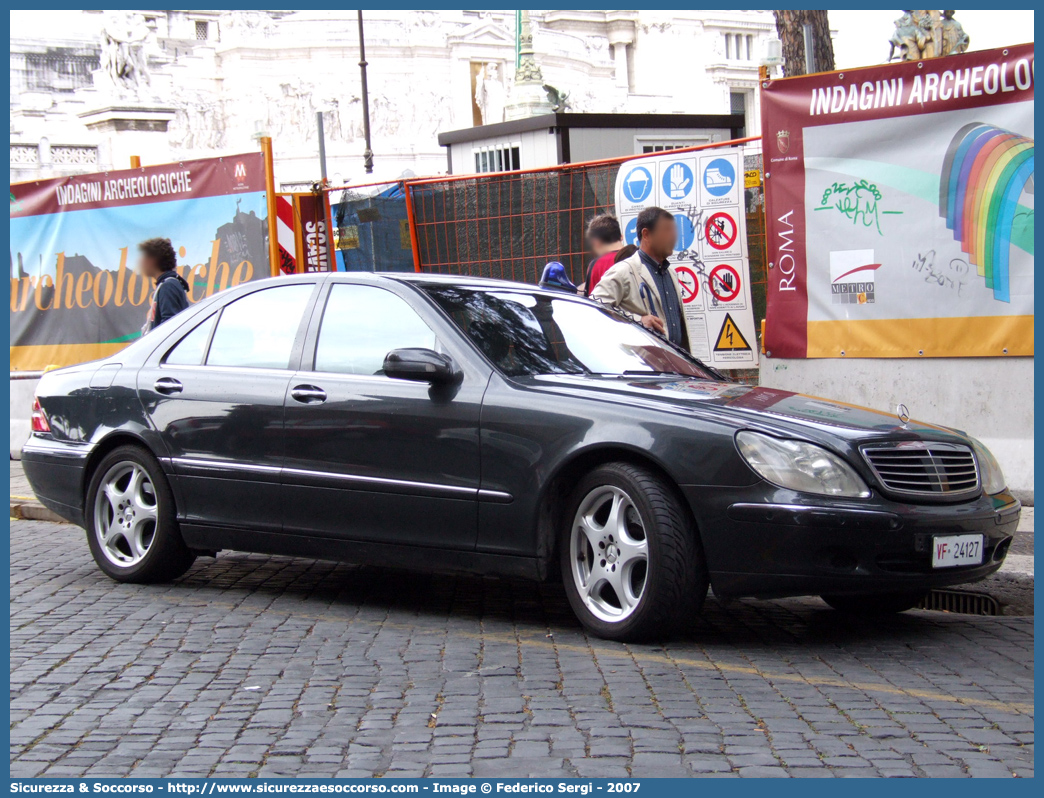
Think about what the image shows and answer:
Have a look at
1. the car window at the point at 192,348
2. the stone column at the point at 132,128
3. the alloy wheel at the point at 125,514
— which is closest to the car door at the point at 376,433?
the car window at the point at 192,348

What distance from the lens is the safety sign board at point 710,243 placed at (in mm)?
9484

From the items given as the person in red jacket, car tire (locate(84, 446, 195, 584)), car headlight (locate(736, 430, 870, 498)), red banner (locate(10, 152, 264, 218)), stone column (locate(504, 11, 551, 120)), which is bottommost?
car tire (locate(84, 446, 195, 584))

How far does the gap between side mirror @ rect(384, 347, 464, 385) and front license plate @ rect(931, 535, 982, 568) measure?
7.12ft

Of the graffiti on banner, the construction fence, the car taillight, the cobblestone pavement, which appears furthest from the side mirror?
the graffiti on banner

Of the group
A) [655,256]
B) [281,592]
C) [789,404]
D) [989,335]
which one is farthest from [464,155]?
[789,404]

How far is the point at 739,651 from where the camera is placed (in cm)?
561

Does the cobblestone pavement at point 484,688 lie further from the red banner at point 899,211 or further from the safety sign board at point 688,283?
the safety sign board at point 688,283

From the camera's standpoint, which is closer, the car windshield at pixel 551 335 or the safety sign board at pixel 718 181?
the car windshield at pixel 551 335

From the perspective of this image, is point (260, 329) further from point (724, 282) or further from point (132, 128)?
point (132, 128)

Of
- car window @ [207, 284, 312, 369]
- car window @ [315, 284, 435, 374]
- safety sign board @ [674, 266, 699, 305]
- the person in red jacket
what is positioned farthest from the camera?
safety sign board @ [674, 266, 699, 305]

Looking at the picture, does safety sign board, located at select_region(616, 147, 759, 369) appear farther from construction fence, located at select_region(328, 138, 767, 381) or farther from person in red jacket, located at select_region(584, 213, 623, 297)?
person in red jacket, located at select_region(584, 213, 623, 297)

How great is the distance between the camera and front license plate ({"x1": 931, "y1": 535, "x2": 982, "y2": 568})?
5391 mm

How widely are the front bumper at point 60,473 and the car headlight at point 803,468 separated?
3.86 meters

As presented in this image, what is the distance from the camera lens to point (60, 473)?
756cm
